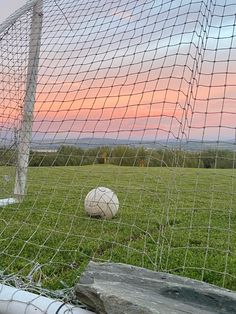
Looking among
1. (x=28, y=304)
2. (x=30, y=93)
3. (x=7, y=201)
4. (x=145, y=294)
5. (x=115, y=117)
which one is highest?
(x=30, y=93)

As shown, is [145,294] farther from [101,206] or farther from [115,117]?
[101,206]

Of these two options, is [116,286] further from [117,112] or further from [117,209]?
[117,209]

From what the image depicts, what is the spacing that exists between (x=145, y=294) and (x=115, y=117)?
2022 millimetres

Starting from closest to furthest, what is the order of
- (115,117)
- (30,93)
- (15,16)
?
(115,117) → (30,93) → (15,16)

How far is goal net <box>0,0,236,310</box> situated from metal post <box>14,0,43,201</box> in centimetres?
2

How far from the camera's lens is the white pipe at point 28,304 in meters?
2.29

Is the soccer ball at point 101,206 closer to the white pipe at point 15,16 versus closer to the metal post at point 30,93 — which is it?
the metal post at point 30,93

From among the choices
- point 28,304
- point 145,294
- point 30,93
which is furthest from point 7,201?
point 145,294

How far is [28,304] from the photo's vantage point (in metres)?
2.37

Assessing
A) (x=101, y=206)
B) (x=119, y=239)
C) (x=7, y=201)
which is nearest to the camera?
(x=119, y=239)

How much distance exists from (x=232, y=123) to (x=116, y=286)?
172 centimetres

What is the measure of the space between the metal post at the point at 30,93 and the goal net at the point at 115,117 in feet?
0.06

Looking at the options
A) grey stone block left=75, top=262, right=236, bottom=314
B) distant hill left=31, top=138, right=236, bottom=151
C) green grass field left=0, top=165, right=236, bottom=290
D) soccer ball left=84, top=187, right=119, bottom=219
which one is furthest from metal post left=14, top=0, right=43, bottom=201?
grey stone block left=75, top=262, right=236, bottom=314

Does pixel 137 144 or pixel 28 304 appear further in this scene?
pixel 137 144
